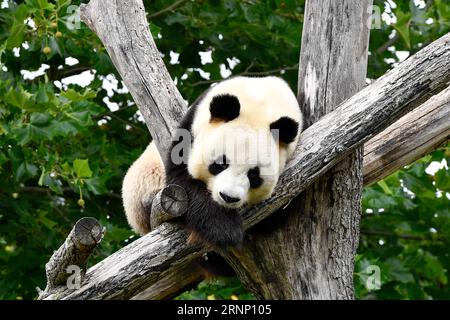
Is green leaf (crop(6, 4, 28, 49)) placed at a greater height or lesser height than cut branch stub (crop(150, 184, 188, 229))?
greater

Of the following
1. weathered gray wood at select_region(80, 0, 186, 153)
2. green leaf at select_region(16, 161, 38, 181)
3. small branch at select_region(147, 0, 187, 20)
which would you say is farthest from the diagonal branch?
small branch at select_region(147, 0, 187, 20)

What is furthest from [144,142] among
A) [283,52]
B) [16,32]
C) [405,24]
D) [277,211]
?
[277,211]

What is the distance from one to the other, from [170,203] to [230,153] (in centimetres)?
49

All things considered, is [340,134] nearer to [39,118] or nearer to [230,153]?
[230,153]

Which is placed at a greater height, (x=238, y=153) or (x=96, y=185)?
(x=238, y=153)

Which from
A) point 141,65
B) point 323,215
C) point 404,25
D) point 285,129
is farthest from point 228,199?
point 404,25

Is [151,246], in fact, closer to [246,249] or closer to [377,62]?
[246,249]

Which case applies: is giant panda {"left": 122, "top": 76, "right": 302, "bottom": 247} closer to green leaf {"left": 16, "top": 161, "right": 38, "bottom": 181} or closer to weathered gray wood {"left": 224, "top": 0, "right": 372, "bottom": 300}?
weathered gray wood {"left": 224, "top": 0, "right": 372, "bottom": 300}

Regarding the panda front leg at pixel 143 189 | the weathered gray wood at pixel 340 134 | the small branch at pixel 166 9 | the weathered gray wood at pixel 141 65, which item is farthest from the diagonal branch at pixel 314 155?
the small branch at pixel 166 9

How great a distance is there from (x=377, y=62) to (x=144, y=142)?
2.69 m

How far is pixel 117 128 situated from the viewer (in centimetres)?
867

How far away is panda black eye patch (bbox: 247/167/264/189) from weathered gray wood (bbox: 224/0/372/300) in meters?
0.52

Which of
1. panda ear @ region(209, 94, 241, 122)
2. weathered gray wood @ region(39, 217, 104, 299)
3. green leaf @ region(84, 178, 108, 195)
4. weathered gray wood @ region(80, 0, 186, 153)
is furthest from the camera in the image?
green leaf @ region(84, 178, 108, 195)

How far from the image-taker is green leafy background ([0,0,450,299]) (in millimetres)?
6375
